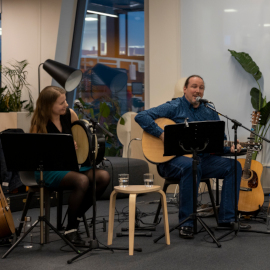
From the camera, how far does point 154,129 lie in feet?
11.6

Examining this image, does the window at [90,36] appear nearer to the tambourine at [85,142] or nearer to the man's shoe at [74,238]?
the tambourine at [85,142]

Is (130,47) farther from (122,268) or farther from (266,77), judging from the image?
(122,268)

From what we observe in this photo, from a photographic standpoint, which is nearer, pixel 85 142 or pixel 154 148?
pixel 85 142

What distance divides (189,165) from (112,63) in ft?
12.1

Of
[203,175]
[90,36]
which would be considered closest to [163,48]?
[90,36]

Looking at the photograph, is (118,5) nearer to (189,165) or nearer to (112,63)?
(112,63)

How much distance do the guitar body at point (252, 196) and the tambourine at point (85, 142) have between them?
1491mm

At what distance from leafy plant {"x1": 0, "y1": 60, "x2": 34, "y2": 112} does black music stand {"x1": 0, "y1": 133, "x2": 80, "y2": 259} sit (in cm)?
343

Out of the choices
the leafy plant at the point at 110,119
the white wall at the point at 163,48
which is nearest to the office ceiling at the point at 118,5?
the white wall at the point at 163,48

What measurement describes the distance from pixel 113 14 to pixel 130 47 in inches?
25.2

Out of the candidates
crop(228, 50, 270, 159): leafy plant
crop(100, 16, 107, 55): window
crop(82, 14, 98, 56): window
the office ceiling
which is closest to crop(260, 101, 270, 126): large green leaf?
crop(228, 50, 270, 159): leafy plant

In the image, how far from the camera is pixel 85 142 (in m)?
3.11

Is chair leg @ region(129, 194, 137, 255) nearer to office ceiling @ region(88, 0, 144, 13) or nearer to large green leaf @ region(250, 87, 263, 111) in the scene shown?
large green leaf @ region(250, 87, 263, 111)

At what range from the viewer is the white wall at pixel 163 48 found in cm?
533
